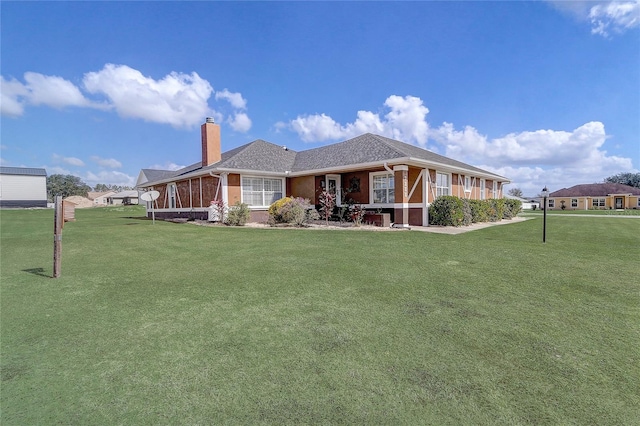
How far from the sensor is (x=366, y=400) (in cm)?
214

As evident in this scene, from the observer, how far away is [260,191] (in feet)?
55.9

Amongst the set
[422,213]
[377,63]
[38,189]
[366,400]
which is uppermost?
[377,63]

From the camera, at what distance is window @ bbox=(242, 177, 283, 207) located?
54.2 feet

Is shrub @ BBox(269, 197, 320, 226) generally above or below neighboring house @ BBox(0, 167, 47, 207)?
below

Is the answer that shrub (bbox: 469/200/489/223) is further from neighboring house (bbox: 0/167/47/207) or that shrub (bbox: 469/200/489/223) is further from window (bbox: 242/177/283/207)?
neighboring house (bbox: 0/167/47/207)

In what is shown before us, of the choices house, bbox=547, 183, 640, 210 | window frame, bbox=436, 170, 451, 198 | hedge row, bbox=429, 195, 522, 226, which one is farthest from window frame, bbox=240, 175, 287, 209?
house, bbox=547, 183, 640, 210

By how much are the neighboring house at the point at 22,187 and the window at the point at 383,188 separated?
4973 cm

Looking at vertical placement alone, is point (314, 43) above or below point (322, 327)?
above

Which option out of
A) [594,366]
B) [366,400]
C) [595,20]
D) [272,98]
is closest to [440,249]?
[594,366]

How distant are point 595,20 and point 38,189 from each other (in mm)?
58543

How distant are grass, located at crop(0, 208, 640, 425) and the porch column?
7.63 m

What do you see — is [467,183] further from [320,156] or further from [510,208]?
[320,156]

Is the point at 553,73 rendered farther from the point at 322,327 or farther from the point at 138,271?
the point at 138,271

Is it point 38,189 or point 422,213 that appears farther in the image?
point 38,189
